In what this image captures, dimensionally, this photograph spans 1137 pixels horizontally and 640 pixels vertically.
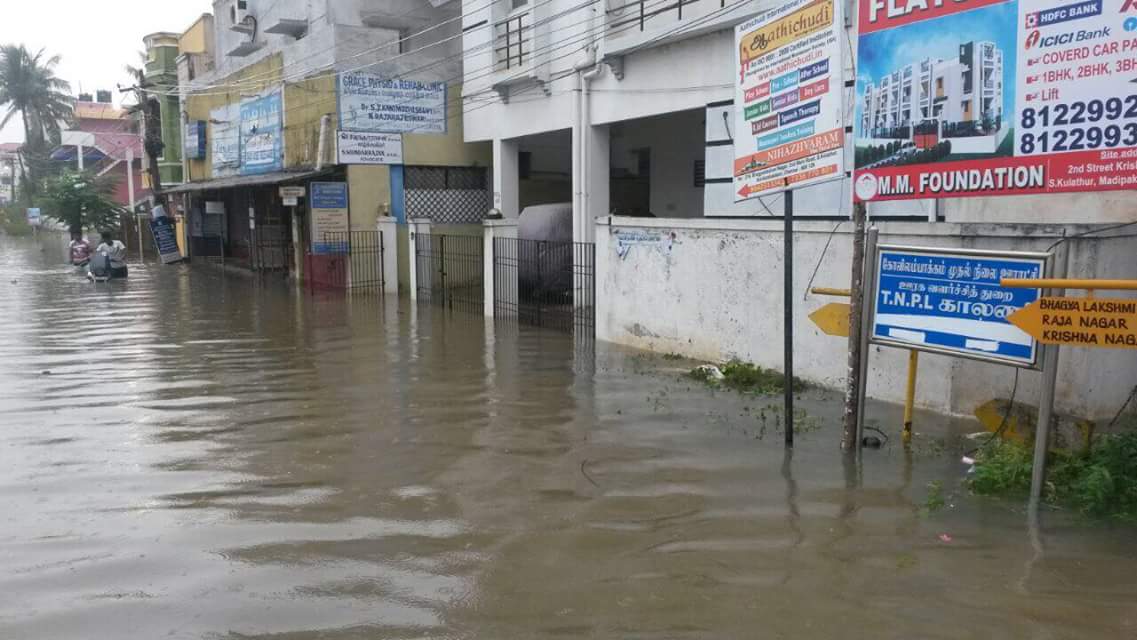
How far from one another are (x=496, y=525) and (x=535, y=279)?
11689 millimetres

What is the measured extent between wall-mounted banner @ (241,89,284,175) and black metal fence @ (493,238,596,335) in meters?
11.6

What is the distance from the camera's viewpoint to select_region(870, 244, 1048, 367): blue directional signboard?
603cm

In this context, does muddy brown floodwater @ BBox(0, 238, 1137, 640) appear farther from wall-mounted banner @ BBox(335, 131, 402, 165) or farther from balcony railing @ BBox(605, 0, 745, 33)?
wall-mounted banner @ BBox(335, 131, 402, 165)

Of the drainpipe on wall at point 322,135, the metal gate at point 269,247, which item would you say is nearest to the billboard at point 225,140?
the metal gate at point 269,247

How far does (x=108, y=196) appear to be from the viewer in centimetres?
4375

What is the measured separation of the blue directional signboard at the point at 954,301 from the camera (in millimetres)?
6031

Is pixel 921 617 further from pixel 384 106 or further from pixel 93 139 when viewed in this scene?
pixel 93 139

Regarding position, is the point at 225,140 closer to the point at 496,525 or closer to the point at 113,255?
the point at 113,255

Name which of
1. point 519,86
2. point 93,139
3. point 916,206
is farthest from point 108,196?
point 916,206

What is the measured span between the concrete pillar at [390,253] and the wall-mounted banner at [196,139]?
13.8 metres

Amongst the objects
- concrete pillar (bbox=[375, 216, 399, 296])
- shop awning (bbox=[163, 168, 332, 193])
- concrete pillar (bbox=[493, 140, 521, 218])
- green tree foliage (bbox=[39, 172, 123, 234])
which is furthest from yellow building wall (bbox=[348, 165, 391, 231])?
green tree foliage (bbox=[39, 172, 123, 234])

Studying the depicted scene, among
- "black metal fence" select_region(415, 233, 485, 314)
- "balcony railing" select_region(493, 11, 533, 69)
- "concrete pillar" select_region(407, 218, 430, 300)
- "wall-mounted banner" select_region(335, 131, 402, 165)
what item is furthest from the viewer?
"wall-mounted banner" select_region(335, 131, 402, 165)

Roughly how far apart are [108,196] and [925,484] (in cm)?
4536

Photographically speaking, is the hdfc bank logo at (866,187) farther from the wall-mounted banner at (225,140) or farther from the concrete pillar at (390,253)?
the wall-mounted banner at (225,140)
